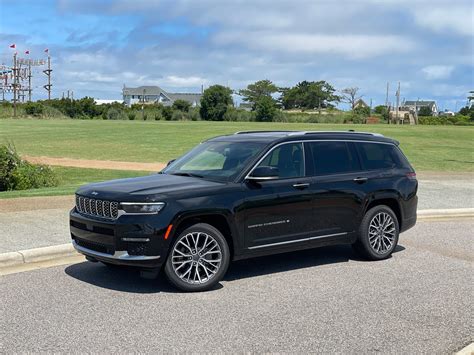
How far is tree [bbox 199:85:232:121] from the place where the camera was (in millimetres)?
100650

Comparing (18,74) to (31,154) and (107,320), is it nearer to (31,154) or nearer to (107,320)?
(31,154)

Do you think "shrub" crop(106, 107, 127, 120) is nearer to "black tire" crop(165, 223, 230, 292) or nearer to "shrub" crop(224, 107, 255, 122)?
"shrub" crop(224, 107, 255, 122)

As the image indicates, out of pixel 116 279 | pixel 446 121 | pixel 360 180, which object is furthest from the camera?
pixel 446 121

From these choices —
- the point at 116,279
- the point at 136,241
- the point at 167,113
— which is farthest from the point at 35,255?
the point at 167,113

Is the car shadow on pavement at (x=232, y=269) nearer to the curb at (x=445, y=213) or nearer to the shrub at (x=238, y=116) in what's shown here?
the curb at (x=445, y=213)

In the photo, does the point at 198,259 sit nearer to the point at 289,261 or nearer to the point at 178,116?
the point at 289,261

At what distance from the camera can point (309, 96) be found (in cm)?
14150

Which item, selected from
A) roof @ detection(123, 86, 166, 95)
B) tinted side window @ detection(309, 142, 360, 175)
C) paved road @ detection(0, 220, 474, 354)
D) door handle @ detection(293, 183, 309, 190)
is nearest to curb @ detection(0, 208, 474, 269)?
paved road @ detection(0, 220, 474, 354)

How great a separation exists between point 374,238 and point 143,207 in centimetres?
348

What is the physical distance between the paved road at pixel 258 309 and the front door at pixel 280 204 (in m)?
0.52

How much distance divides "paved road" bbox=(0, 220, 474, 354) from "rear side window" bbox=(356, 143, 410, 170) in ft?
4.48

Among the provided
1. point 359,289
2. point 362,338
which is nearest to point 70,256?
point 359,289

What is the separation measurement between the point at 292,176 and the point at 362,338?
275 centimetres

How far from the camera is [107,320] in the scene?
18.9ft
